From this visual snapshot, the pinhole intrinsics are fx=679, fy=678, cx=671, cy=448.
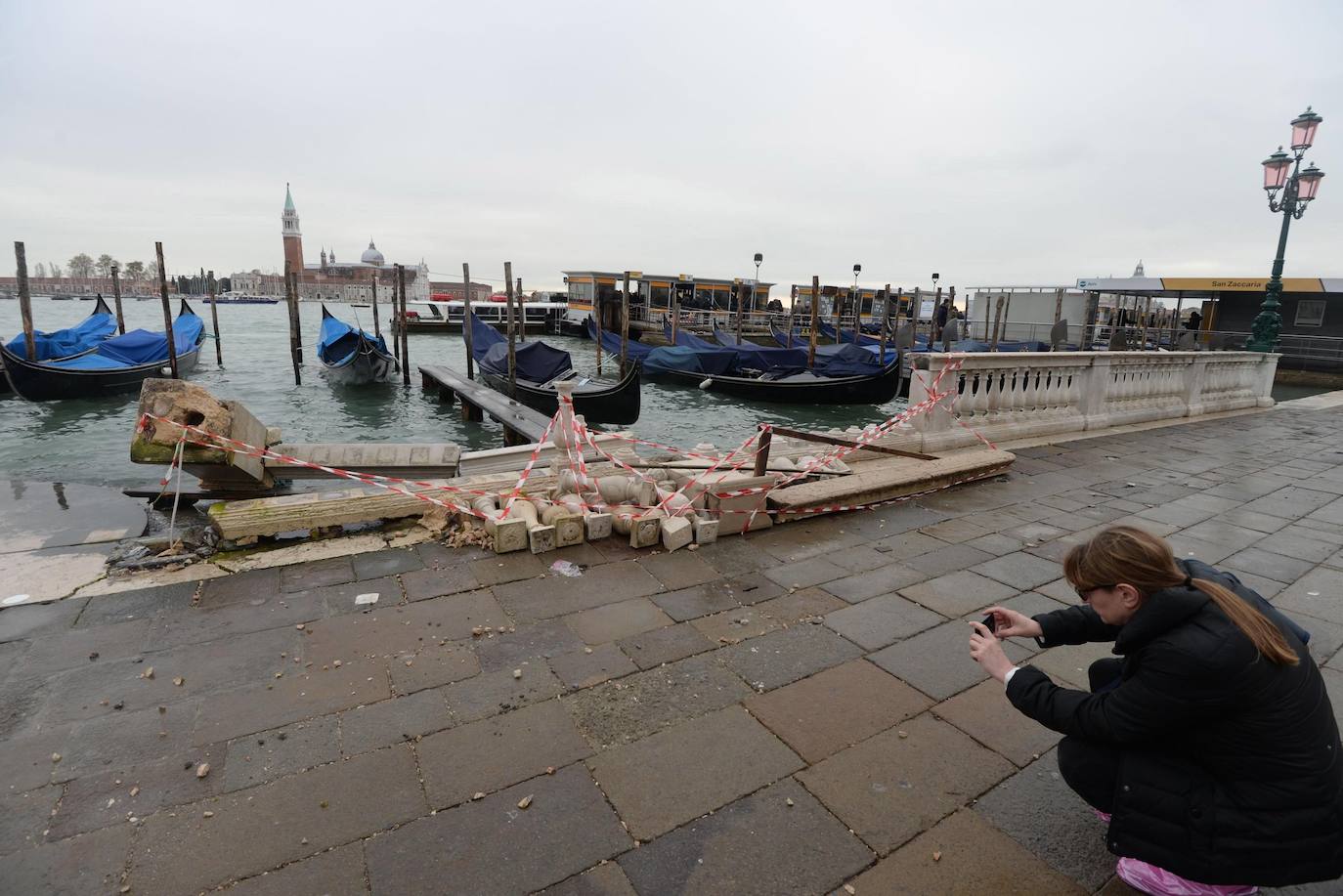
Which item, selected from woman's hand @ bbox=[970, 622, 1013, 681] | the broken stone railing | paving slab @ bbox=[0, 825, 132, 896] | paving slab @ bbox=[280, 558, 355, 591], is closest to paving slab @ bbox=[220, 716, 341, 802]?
paving slab @ bbox=[0, 825, 132, 896]

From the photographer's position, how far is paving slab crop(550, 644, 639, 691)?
2.82 meters

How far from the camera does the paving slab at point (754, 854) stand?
6.10 ft

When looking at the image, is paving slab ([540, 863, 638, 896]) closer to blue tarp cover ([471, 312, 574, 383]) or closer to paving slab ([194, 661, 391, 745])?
paving slab ([194, 661, 391, 745])

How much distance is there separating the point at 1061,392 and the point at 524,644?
25.5 feet

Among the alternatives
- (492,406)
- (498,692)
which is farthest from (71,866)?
(492,406)

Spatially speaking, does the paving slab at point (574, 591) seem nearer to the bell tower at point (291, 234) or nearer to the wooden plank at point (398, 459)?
the wooden plank at point (398, 459)

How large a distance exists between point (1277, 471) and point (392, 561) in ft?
27.5

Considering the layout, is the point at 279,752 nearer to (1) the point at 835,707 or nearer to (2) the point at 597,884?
(2) the point at 597,884

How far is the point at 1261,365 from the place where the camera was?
12.0 m

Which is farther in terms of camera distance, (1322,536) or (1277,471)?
(1277,471)

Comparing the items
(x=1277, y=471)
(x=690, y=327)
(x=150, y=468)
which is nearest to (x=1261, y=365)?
(x=1277, y=471)

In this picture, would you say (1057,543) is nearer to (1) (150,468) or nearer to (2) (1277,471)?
(2) (1277,471)

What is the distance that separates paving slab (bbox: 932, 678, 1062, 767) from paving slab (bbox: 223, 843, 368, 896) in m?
2.06

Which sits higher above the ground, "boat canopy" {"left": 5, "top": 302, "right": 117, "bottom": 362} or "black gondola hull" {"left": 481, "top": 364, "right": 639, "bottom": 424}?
"boat canopy" {"left": 5, "top": 302, "right": 117, "bottom": 362}
